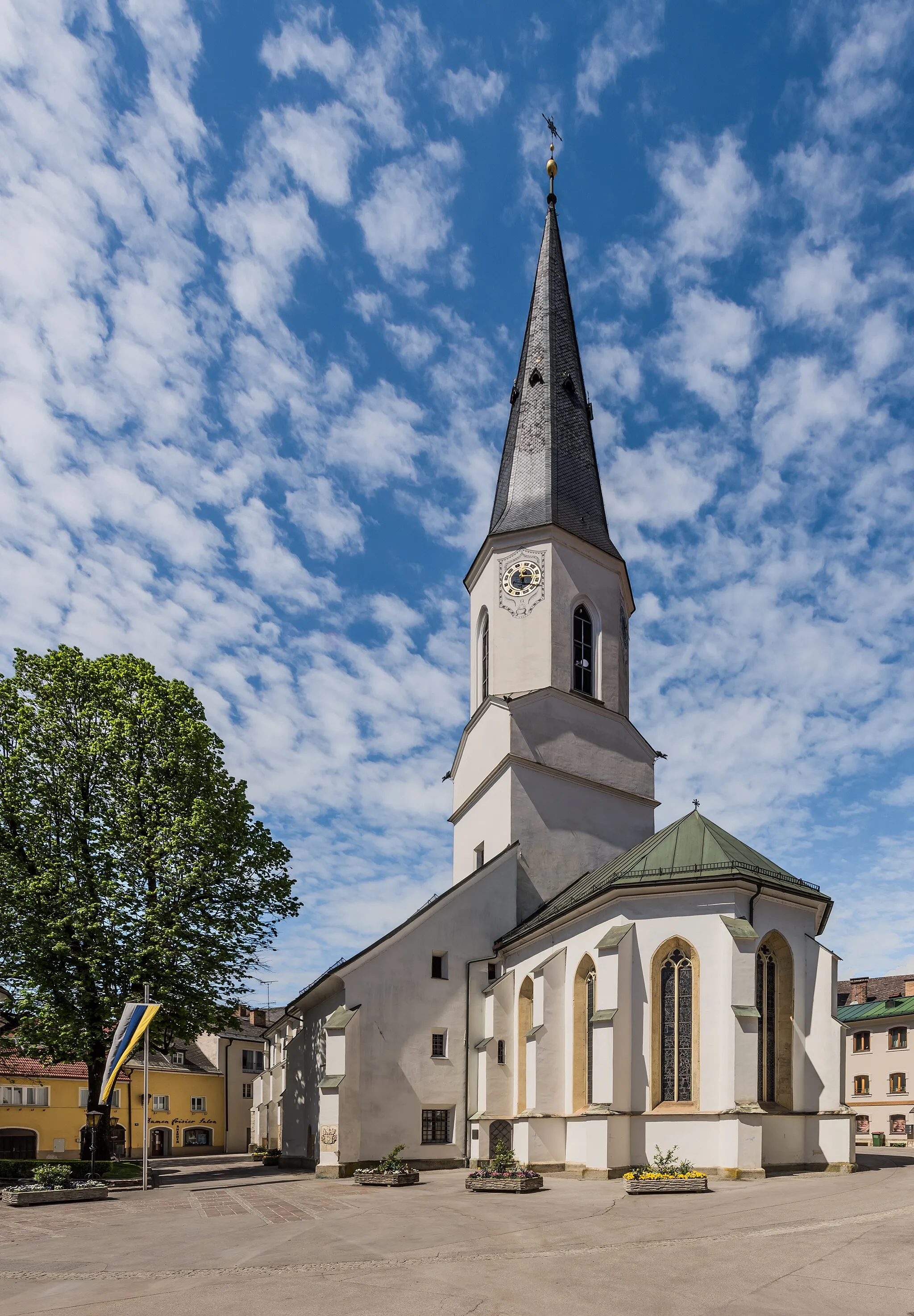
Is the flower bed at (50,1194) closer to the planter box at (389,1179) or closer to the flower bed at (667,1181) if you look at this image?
the planter box at (389,1179)

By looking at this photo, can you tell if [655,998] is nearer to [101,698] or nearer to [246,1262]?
[246,1262]

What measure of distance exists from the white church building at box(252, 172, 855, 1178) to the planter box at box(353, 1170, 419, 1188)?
2.89 meters

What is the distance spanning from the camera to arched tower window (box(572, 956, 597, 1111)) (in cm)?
2506

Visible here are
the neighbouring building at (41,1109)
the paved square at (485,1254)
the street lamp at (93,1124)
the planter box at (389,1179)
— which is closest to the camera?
the paved square at (485,1254)

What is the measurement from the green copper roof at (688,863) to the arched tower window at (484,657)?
10728 mm

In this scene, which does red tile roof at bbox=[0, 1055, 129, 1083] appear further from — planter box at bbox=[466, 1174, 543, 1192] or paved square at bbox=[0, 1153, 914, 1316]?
planter box at bbox=[466, 1174, 543, 1192]

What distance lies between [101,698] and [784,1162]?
2131cm

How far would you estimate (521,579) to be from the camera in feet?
118

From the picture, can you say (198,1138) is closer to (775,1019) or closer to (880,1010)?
(880,1010)

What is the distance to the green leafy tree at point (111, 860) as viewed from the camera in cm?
2580

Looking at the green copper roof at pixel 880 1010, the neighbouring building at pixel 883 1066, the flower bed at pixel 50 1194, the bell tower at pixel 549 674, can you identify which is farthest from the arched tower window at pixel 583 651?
the green copper roof at pixel 880 1010

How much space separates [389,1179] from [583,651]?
18.8m

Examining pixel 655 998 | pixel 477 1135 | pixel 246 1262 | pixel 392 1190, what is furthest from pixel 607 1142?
pixel 246 1262

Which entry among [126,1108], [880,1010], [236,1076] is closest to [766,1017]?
[880,1010]
